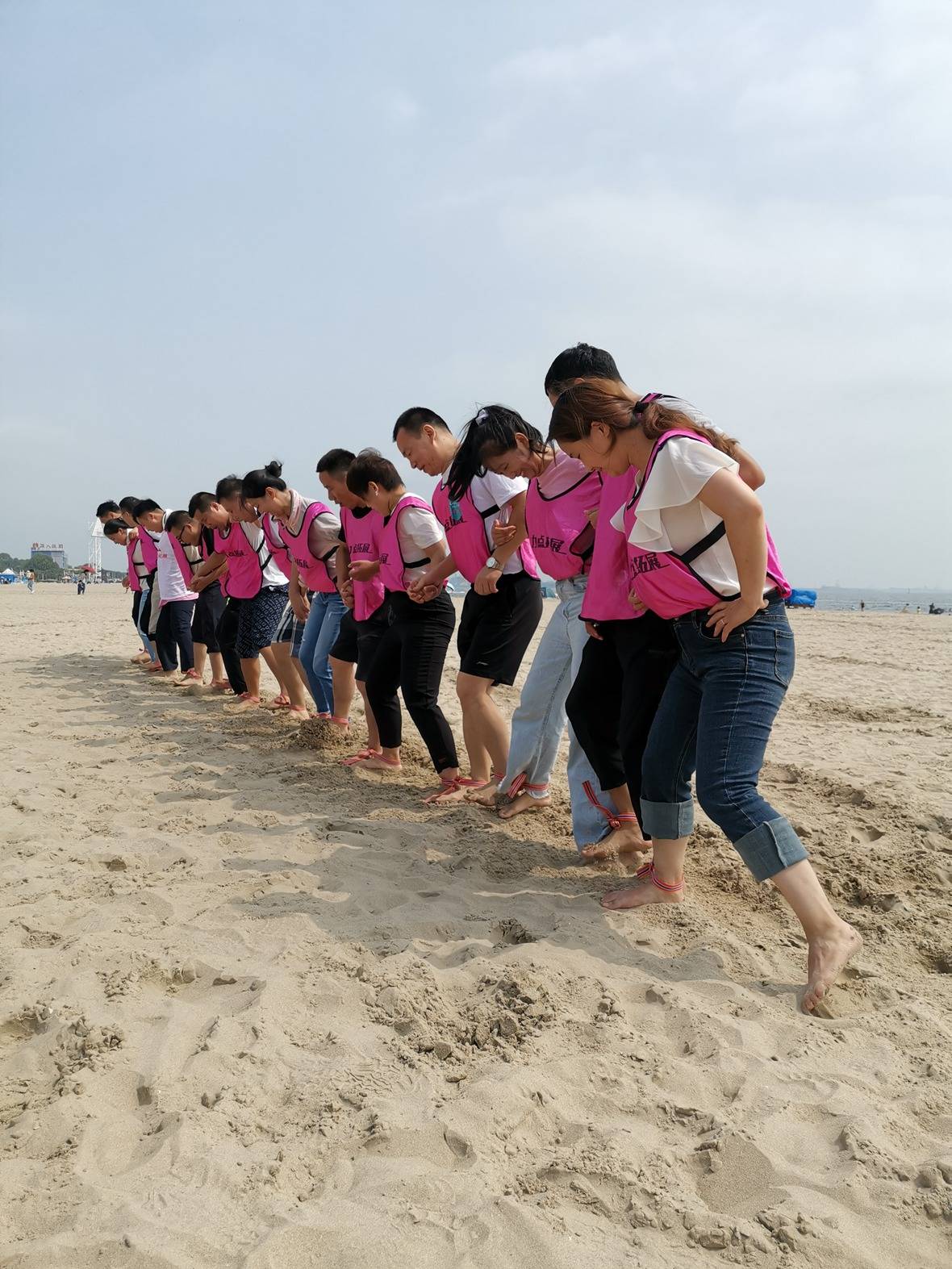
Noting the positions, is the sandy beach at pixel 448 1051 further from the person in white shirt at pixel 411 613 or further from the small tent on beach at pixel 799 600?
the small tent on beach at pixel 799 600

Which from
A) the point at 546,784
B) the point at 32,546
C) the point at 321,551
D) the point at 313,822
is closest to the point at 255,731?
the point at 321,551


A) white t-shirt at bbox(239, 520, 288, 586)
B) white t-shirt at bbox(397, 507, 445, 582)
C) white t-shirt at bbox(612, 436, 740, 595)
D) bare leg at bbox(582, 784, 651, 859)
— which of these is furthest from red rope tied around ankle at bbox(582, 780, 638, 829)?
white t-shirt at bbox(239, 520, 288, 586)

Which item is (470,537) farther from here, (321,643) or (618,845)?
(321,643)

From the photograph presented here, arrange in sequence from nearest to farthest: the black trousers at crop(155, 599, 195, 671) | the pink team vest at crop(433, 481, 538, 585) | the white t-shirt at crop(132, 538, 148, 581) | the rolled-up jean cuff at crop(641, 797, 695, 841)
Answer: the rolled-up jean cuff at crop(641, 797, 695, 841) → the pink team vest at crop(433, 481, 538, 585) → the black trousers at crop(155, 599, 195, 671) → the white t-shirt at crop(132, 538, 148, 581)

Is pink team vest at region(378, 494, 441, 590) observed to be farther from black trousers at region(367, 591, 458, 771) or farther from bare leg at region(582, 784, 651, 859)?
bare leg at region(582, 784, 651, 859)

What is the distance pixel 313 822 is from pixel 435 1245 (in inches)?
106

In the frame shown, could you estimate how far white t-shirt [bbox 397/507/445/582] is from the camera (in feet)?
16.1

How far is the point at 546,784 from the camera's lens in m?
4.43

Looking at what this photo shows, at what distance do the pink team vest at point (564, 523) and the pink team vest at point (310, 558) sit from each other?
9.04 ft

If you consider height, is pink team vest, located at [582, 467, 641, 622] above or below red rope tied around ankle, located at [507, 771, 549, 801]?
above

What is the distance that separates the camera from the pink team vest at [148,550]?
402 inches

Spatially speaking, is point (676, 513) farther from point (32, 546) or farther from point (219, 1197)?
point (32, 546)

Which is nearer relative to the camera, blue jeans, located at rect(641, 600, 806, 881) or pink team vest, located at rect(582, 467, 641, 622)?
blue jeans, located at rect(641, 600, 806, 881)

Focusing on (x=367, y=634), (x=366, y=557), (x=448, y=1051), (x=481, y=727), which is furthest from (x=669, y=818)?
(x=366, y=557)
